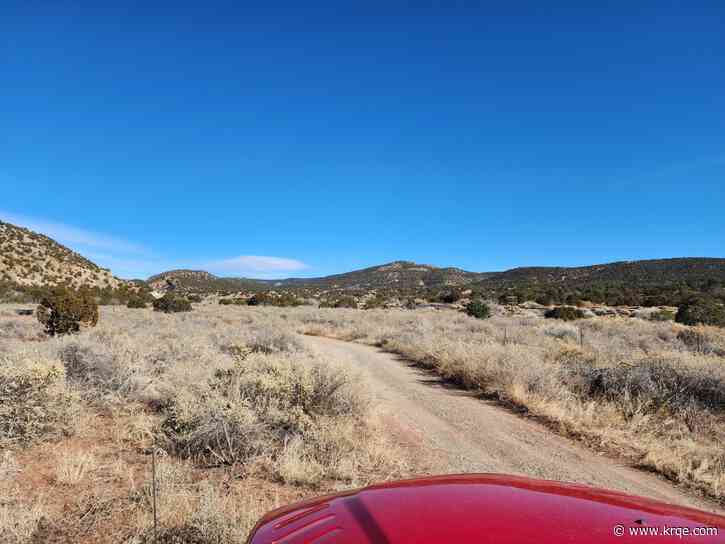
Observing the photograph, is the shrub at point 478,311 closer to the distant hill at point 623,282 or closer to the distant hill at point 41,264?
the distant hill at point 623,282

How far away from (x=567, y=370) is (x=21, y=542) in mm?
9941

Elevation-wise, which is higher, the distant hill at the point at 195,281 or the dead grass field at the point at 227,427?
the distant hill at the point at 195,281

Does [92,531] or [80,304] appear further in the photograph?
[80,304]

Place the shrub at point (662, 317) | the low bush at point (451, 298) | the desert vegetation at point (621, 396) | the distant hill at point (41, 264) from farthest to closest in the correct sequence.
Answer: the low bush at point (451, 298) < the distant hill at point (41, 264) < the shrub at point (662, 317) < the desert vegetation at point (621, 396)

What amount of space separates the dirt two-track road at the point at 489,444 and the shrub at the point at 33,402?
204 inches

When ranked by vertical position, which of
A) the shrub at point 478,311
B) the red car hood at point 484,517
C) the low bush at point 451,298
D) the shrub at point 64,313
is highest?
the low bush at point 451,298

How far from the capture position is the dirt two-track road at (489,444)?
5.81 metres

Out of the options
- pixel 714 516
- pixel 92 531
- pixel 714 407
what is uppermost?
pixel 714 516

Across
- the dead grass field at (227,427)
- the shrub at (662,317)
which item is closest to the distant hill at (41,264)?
the dead grass field at (227,427)

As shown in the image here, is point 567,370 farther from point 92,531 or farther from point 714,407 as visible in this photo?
point 92,531

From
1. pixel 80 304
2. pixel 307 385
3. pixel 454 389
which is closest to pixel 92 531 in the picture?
pixel 307 385

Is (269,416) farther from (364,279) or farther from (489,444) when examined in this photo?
(364,279)

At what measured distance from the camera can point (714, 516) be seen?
2.01 metres

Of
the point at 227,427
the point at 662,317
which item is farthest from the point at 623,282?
the point at 227,427
